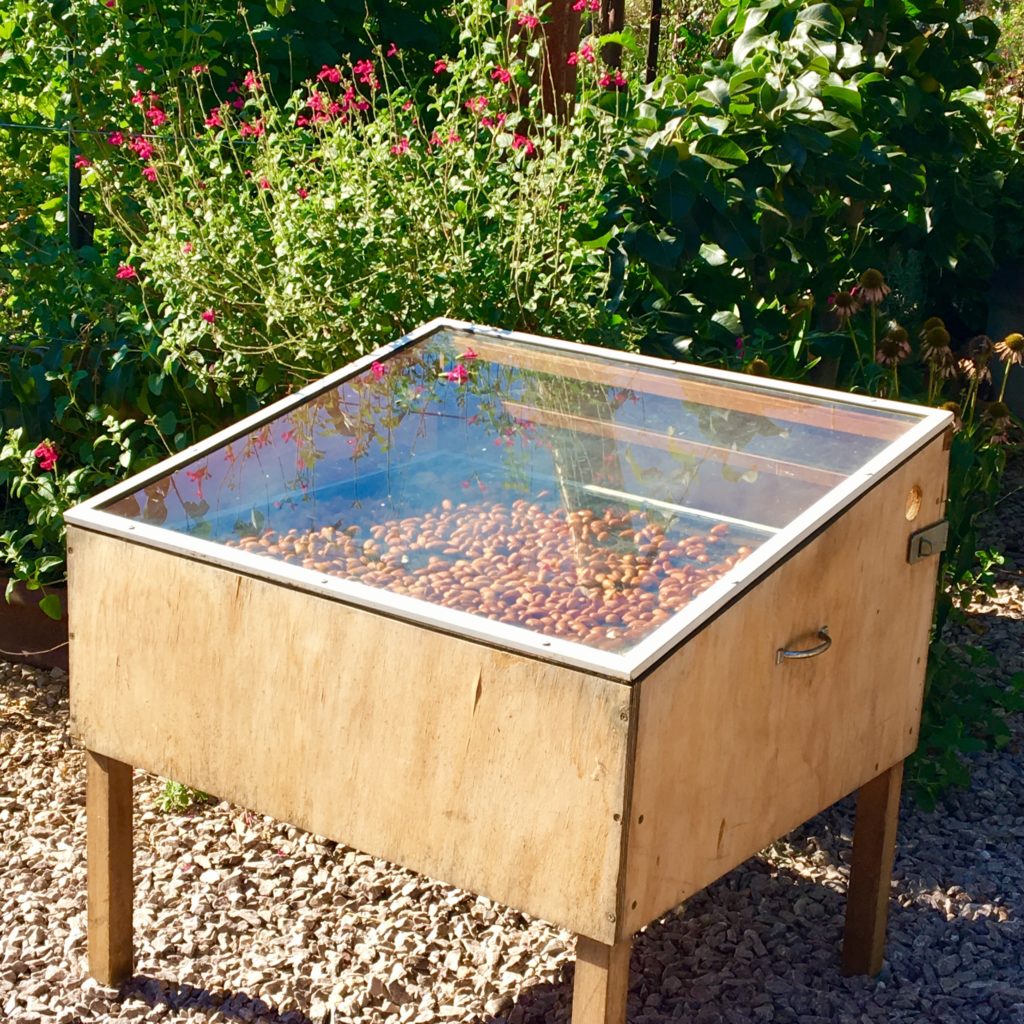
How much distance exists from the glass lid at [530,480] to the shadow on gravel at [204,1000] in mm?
939

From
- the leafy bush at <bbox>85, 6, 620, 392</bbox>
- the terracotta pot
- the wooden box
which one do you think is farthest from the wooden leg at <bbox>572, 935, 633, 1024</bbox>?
the terracotta pot

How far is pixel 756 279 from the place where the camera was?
3.98 meters

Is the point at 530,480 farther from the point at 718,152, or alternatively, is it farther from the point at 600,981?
the point at 718,152

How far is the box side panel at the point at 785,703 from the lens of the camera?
209 cm

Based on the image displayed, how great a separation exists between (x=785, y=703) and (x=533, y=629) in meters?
0.49

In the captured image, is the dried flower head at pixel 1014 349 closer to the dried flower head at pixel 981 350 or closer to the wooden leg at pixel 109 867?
the dried flower head at pixel 981 350

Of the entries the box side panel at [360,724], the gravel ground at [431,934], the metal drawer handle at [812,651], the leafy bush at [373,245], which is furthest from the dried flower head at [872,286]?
the box side panel at [360,724]

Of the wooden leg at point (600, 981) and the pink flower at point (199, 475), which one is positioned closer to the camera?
the wooden leg at point (600, 981)

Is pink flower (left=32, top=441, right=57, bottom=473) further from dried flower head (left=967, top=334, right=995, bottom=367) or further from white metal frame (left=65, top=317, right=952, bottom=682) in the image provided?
dried flower head (left=967, top=334, right=995, bottom=367)

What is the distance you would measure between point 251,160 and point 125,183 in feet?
1.39

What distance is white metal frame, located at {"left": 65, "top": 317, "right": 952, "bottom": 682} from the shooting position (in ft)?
6.60

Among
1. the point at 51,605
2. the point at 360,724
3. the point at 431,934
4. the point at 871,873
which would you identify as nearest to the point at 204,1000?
the point at 431,934

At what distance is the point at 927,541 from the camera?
2.61 metres

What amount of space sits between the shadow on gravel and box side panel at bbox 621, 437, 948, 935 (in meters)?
0.93
